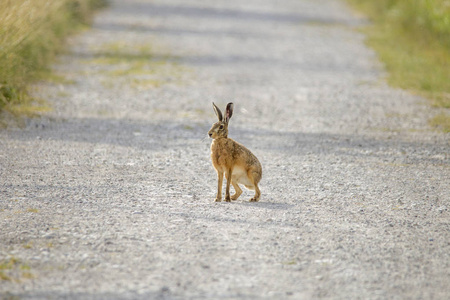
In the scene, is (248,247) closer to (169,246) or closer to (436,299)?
(169,246)

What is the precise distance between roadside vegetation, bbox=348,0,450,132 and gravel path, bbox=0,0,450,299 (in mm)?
427

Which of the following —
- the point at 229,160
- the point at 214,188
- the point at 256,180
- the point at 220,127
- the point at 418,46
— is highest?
the point at 418,46

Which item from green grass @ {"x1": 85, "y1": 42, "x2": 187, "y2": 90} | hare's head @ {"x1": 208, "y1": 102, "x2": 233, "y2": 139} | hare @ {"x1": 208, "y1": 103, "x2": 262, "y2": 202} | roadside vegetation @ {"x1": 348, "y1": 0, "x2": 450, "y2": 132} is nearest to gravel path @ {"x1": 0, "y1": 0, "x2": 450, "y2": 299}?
green grass @ {"x1": 85, "y1": 42, "x2": 187, "y2": 90}

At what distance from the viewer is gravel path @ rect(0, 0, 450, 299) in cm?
439

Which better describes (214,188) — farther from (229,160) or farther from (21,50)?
(21,50)

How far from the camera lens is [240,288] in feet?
13.8

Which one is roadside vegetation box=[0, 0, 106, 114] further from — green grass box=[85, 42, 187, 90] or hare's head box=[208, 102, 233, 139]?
hare's head box=[208, 102, 233, 139]

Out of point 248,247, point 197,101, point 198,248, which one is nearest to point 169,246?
point 198,248

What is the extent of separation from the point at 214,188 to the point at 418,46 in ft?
32.0

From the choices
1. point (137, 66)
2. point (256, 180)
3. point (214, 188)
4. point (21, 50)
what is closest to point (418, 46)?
point (137, 66)

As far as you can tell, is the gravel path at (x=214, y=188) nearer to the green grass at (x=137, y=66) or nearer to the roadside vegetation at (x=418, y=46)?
the green grass at (x=137, y=66)

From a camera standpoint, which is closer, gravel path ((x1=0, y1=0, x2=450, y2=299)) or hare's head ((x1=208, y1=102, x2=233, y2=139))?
gravel path ((x1=0, y1=0, x2=450, y2=299))

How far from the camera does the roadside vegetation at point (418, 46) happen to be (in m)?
11.6

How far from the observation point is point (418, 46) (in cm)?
1498
